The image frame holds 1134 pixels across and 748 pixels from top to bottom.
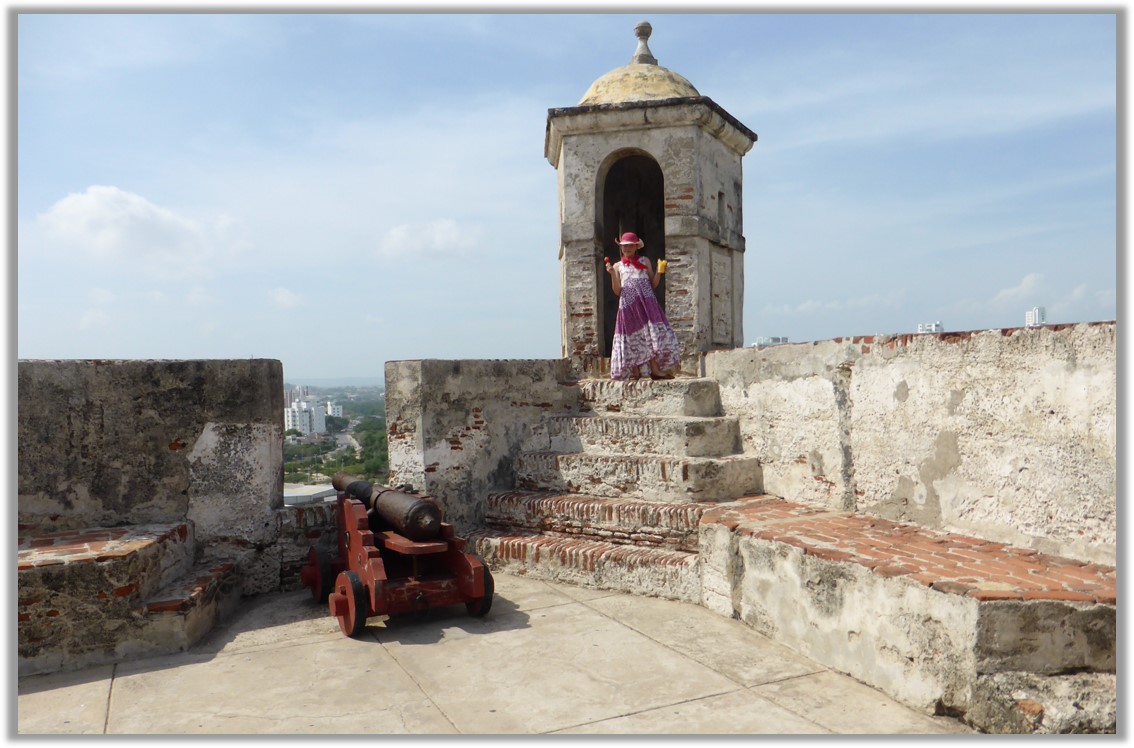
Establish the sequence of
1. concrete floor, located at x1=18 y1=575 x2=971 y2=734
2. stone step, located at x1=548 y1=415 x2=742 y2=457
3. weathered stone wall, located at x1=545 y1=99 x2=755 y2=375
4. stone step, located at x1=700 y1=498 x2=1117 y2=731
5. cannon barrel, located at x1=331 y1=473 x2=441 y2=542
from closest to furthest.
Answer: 1. stone step, located at x1=700 y1=498 x2=1117 y2=731
2. concrete floor, located at x1=18 y1=575 x2=971 y2=734
3. cannon barrel, located at x1=331 y1=473 x2=441 y2=542
4. stone step, located at x1=548 y1=415 x2=742 y2=457
5. weathered stone wall, located at x1=545 y1=99 x2=755 y2=375

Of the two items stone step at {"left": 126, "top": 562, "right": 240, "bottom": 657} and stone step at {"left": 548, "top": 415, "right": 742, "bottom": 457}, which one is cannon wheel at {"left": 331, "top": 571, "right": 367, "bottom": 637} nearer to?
stone step at {"left": 126, "top": 562, "right": 240, "bottom": 657}

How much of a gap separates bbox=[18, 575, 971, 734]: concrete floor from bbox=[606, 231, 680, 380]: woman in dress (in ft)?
8.47

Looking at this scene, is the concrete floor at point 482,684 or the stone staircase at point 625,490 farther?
the stone staircase at point 625,490

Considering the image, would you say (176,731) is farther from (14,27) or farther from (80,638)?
(14,27)

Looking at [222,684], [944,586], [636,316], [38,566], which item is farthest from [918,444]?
[38,566]

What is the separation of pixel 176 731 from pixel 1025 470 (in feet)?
13.7

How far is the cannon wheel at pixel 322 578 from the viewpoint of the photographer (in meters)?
5.28

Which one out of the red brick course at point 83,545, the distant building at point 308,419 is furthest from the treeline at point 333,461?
the distant building at point 308,419

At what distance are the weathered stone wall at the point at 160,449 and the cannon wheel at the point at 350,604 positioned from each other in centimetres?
127

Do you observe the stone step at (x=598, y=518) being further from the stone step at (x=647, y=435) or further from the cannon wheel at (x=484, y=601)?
the cannon wheel at (x=484, y=601)

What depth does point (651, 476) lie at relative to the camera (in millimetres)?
5738

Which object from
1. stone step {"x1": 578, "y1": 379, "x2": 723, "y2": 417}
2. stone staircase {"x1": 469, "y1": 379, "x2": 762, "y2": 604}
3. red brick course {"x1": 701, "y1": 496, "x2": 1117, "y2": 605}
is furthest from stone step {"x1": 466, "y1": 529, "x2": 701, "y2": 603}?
stone step {"x1": 578, "y1": 379, "x2": 723, "y2": 417}

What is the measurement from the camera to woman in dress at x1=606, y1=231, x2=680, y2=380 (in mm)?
6938

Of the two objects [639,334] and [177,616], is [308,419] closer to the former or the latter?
[639,334]
